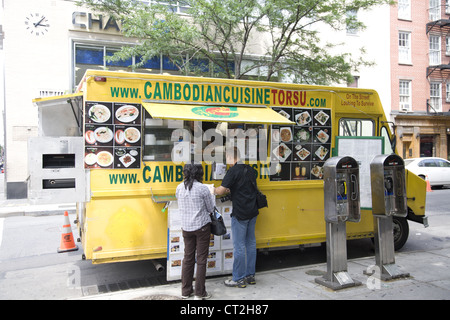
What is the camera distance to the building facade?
79.8 feet

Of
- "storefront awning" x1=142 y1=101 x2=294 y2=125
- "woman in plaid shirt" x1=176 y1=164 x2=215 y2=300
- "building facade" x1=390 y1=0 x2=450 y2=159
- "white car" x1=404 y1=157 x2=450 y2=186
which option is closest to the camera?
"woman in plaid shirt" x1=176 y1=164 x2=215 y2=300

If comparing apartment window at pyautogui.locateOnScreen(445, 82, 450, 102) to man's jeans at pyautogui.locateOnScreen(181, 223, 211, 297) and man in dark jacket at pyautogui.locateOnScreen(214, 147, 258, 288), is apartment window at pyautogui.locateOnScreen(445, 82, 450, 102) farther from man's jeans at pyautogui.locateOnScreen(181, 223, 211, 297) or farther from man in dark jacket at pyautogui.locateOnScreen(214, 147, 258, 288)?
man's jeans at pyautogui.locateOnScreen(181, 223, 211, 297)

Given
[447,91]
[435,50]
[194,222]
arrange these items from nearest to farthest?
[194,222], [435,50], [447,91]

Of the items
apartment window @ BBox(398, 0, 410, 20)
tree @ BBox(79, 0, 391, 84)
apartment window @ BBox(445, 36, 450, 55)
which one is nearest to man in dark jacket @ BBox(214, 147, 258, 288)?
tree @ BBox(79, 0, 391, 84)

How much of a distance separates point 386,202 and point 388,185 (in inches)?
9.7

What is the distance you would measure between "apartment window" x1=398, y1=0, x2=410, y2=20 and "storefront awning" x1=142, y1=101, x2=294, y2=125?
23.1 meters

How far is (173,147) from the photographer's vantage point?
17.8 ft

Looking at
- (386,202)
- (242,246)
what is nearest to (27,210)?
(242,246)

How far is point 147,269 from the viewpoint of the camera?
6273 millimetres

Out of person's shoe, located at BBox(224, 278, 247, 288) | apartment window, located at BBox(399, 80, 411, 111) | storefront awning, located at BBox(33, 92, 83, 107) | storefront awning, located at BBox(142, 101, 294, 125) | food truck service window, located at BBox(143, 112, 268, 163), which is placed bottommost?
person's shoe, located at BBox(224, 278, 247, 288)

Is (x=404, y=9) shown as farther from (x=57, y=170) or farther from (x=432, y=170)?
(x=57, y=170)

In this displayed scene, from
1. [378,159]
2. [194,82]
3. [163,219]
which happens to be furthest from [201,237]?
[378,159]
